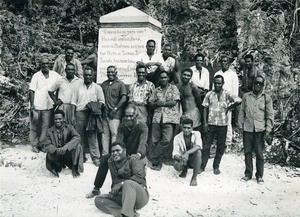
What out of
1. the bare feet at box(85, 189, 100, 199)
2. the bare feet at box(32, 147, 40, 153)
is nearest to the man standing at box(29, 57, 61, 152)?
the bare feet at box(32, 147, 40, 153)

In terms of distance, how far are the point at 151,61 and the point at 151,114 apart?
3.46ft

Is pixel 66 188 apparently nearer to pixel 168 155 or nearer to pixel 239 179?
pixel 168 155

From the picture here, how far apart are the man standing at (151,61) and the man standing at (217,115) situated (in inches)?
47.3

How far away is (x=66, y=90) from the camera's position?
703 centimetres

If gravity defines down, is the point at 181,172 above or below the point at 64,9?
below

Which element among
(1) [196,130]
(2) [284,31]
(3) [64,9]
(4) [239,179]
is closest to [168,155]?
(1) [196,130]

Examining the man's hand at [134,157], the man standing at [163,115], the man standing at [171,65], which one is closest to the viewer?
the man's hand at [134,157]

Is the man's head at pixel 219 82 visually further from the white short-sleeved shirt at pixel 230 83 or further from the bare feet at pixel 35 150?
the bare feet at pixel 35 150

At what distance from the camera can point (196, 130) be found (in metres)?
7.02

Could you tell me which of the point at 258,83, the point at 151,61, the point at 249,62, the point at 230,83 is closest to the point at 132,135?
the point at 151,61

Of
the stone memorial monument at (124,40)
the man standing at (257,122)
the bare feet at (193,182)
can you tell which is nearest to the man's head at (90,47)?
the stone memorial monument at (124,40)

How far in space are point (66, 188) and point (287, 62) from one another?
6549 millimetres

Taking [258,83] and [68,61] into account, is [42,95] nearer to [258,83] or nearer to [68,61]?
[68,61]

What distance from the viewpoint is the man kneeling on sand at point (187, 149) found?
20.3 ft
